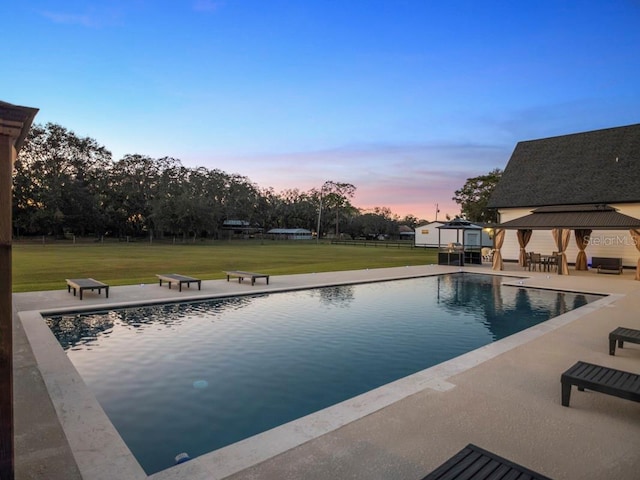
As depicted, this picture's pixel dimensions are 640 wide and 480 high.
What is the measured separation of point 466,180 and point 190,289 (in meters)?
41.3

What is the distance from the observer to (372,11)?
14367 millimetres

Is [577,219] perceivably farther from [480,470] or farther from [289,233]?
[289,233]

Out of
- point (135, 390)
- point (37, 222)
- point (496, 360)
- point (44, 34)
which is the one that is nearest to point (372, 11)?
point (44, 34)

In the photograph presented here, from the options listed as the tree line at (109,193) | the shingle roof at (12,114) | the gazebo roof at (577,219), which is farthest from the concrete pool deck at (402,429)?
the tree line at (109,193)

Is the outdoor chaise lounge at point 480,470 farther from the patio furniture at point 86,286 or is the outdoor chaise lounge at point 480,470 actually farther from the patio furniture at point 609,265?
the patio furniture at point 609,265

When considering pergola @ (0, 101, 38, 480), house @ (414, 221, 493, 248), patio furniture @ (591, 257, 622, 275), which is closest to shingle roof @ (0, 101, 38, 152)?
pergola @ (0, 101, 38, 480)

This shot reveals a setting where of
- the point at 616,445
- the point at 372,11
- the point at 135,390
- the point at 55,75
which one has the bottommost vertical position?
the point at 135,390

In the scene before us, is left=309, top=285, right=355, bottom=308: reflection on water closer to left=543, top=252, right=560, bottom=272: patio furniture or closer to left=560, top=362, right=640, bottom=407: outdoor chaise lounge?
left=560, top=362, right=640, bottom=407: outdoor chaise lounge

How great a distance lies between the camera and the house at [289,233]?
72.2m

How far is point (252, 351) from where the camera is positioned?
6.47 m

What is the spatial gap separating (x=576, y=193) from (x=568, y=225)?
5829 millimetres

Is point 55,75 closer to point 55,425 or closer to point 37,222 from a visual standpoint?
point 55,425

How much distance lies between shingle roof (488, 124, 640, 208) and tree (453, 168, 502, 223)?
16192 mm

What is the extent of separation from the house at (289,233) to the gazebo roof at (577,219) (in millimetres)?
53442
